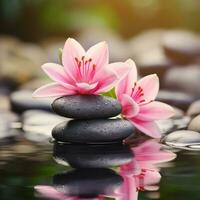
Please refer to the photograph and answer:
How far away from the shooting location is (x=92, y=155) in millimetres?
2002

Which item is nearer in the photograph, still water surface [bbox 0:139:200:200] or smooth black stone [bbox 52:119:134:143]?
still water surface [bbox 0:139:200:200]

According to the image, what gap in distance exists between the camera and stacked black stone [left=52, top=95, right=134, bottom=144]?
2109 millimetres

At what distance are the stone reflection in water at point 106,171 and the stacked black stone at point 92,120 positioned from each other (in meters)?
0.03

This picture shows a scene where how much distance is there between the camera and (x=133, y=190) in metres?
1.58

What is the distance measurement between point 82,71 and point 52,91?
0.35 ft

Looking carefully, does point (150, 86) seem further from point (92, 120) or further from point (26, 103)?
point (26, 103)

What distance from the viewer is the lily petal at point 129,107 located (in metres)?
2.14

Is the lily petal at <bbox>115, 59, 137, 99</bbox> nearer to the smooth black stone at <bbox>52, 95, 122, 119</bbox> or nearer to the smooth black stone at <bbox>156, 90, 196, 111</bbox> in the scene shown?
the smooth black stone at <bbox>52, 95, 122, 119</bbox>

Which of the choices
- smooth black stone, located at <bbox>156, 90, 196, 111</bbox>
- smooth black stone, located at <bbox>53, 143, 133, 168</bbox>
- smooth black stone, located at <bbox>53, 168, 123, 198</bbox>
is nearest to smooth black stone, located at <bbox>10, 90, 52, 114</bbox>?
smooth black stone, located at <bbox>156, 90, 196, 111</bbox>

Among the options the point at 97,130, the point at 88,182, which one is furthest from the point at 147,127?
the point at 88,182

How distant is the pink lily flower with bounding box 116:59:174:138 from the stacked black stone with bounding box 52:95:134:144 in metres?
0.04

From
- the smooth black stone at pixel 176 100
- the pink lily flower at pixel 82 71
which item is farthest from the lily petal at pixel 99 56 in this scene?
the smooth black stone at pixel 176 100

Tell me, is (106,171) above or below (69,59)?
below

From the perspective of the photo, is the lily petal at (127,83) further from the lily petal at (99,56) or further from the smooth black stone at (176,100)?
the smooth black stone at (176,100)
